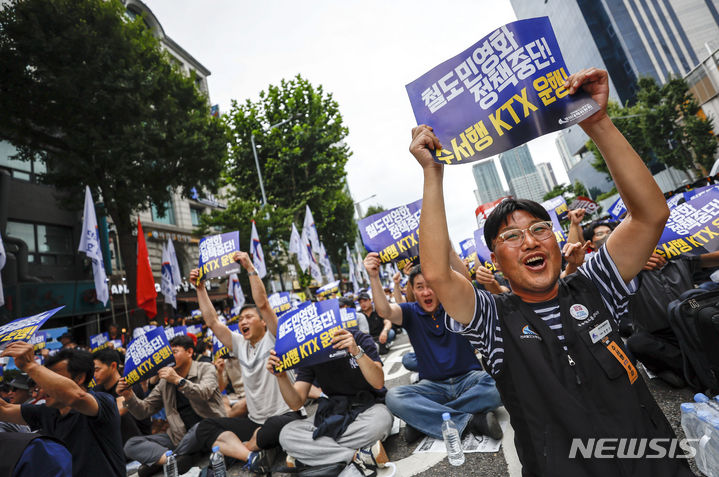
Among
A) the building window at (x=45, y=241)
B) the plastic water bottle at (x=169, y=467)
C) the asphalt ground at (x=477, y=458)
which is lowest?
the asphalt ground at (x=477, y=458)

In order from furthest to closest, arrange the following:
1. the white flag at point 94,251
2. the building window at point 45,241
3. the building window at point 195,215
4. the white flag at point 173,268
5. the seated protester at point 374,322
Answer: the building window at point 195,215
the building window at point 45,241
the white flag at point 173,268
the white flag at point 94,251
the seated protester at point 374,322

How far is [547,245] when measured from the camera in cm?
159

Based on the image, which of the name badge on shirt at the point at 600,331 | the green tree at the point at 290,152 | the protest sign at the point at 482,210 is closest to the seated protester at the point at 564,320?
the name badge on shirt at the point at 600,331

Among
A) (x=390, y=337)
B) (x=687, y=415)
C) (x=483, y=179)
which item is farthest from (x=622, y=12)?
(x=483, y=179)

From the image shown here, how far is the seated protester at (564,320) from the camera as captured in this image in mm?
1371

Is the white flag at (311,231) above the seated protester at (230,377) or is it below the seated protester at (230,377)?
above

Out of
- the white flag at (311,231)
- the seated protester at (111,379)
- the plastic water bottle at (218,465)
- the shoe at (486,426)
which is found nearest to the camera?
the shoe at (486,426)

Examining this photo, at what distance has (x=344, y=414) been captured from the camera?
10.6 feet

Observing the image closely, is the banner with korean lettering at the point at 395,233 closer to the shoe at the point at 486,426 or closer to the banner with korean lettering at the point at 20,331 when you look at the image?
the shoe at the point at 486,426

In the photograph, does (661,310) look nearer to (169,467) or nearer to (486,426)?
(486,426)

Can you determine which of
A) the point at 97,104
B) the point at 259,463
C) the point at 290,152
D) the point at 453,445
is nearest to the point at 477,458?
the point at 453,445

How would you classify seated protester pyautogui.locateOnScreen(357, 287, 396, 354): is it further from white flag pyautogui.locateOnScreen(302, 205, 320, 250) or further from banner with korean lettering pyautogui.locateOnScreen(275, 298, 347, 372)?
white flag pyautogui.locateOnScreen(302, 205, 320, 250)

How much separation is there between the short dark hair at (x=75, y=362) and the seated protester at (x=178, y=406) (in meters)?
0.94

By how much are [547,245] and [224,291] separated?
26639 mm
